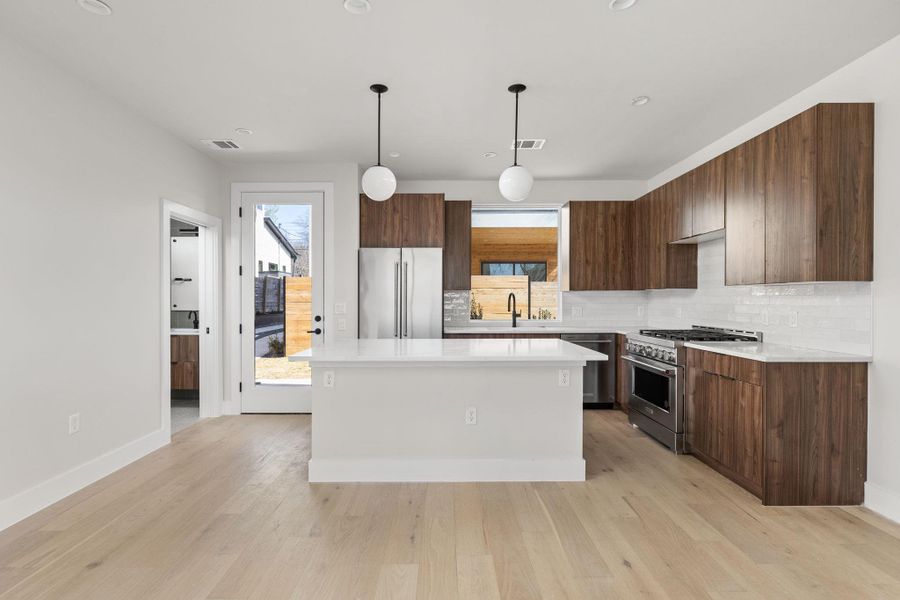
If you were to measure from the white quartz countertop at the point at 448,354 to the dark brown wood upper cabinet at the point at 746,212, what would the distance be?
1.27m

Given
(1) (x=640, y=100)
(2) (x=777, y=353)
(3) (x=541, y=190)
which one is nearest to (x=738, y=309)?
(2) (x=777, y=353)

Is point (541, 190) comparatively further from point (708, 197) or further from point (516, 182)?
point (516, 182)

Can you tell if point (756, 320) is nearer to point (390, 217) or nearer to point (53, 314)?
point (390, 217)

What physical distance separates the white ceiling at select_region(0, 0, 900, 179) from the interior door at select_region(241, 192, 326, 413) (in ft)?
3.19

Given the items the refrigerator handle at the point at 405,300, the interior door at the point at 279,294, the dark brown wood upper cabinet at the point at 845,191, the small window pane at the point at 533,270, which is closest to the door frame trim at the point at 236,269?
the interior door at the point at 279,294

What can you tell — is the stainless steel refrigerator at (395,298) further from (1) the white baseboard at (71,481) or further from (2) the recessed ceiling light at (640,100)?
(2) the recessed ceiling light at (640,100)

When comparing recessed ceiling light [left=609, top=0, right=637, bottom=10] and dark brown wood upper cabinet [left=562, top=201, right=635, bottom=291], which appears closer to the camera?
recessed ceiling light [left=609, top=0, right=637, bottom=10]

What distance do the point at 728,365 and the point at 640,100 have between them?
6.21 ft

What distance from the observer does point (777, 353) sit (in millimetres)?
2869

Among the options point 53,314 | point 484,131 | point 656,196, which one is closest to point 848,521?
point 656,196

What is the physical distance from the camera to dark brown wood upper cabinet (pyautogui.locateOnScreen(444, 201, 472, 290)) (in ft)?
17.8

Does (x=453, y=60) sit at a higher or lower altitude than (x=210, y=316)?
higher

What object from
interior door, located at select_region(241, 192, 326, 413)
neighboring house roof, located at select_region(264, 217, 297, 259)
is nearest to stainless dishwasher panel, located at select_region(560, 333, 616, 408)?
interior door, located at select_region(241, 192, 326, 413)

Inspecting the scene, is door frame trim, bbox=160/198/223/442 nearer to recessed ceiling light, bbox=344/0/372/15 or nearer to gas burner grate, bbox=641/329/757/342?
recessed ceiling light, bbox=344/0/372/15
